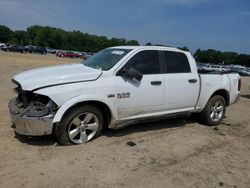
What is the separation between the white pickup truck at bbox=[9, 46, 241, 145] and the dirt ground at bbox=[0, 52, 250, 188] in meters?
0.37

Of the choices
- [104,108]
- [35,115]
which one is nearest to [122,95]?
[104,108]

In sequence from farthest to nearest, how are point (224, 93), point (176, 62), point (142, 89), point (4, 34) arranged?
point (4, 34), point (224, 93), point (176, 62), point (142, 89)

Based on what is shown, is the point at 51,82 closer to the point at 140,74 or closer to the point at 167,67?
the point at 140,74

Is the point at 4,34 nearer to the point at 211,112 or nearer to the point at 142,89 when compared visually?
the point at 211,112

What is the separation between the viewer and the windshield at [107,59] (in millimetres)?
5834

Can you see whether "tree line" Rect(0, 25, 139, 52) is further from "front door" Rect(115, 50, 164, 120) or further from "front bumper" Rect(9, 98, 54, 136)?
"front bumper" Rect(9, 98, 54, 136)

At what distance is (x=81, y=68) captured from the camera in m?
5.88

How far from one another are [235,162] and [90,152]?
2.50 m

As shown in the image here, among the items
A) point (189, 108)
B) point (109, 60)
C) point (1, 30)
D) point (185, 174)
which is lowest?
point (185, 174)

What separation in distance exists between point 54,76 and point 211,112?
4.21 m

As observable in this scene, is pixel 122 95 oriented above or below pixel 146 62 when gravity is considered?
below

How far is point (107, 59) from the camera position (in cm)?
609

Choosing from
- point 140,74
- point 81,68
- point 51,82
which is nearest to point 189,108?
point 140,74

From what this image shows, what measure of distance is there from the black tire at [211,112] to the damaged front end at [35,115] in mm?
3993
